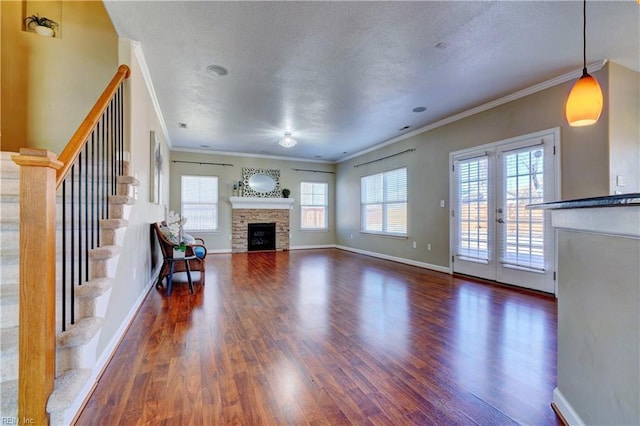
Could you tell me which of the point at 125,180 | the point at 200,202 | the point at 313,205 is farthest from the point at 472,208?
the point at 200,202

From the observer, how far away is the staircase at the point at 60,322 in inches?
50.7

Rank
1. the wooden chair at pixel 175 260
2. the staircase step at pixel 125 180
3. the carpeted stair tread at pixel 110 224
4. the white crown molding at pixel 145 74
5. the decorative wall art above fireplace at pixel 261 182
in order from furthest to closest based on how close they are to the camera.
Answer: the decorative wall art above fireplace at pixel 261 182
the wooden chair at pixel 175 260
the white crown molding at pixel 145 74
the staircase step at pixel 125 180
the carpeted stair tread at pixel 110 224

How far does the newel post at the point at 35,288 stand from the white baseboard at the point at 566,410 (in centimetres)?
241

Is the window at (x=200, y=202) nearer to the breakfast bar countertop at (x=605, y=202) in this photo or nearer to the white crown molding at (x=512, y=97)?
the white crown molding at (x=512, y=97)

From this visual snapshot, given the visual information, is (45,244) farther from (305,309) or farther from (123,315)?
(305,309)

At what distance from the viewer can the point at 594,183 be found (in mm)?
3234

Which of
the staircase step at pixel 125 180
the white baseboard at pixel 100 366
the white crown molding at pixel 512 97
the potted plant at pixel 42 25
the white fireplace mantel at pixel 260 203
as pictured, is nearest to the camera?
the white baseboard at pixel 100 366

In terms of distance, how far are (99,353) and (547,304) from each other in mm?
4370

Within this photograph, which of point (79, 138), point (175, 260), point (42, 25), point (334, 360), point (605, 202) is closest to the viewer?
point (605, 202)

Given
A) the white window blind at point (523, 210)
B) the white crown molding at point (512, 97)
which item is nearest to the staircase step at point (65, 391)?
the white window blind at point (523, 210)

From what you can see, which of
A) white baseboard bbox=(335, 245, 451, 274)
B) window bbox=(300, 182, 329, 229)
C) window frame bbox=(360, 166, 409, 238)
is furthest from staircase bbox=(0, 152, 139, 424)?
window bbox=(300, 182, 329, 229)

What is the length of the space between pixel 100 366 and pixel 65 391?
70 cm

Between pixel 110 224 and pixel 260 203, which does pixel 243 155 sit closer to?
pixel 260 203

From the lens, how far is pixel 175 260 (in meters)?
3.90
